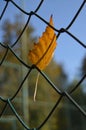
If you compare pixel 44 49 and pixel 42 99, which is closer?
pixel 44 49

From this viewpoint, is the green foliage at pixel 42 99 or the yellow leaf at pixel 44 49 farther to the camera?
the green foliage at pixel 42 99

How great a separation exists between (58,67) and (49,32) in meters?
11.7

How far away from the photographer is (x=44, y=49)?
55 cm

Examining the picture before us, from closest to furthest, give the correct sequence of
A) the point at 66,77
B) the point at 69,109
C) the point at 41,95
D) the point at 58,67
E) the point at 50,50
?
the point at 50,50 → the point at 69,109 → the point at 41,95 → the point at 66,77 → the point at 58,67

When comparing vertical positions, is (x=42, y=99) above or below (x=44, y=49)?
below

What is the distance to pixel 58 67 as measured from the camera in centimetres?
1227

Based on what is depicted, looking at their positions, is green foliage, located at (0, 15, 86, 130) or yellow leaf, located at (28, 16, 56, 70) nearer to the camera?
yellow leaf, located at (28, 16, 56, 70)

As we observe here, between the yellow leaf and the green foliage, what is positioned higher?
the yellow leaf

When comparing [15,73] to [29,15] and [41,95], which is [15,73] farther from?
[29,15]

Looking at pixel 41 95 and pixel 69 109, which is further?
pixel 41 95

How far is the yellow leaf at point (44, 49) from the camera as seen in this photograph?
54 centimetres

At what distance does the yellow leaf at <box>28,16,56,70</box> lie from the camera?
1.76 ft

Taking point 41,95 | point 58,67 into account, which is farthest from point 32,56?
point 58,67

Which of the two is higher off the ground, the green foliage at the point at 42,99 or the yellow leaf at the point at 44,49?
the yellow leaf at the point at 44,49
